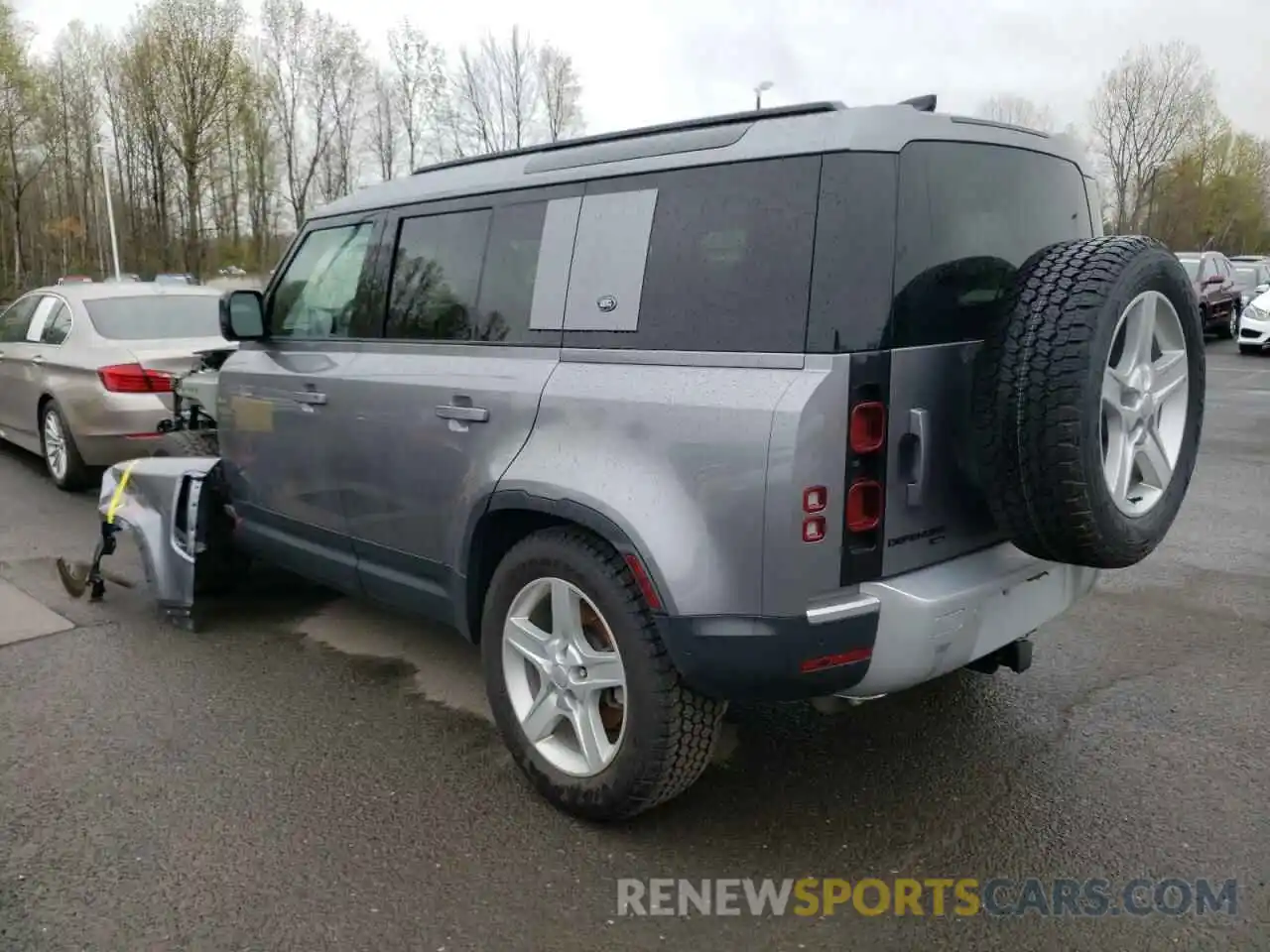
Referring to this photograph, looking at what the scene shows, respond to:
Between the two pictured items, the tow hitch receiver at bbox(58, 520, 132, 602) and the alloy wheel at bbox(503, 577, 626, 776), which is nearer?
the alloy wheel at bbox(503, 577, 626, 776)

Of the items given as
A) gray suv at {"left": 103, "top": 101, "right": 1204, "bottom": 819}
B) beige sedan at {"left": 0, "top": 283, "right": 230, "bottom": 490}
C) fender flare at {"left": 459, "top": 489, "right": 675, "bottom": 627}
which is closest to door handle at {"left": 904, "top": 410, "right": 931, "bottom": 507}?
gray suv at {"left": 103, "top": 101, "right": 1204, "bottom": 819}

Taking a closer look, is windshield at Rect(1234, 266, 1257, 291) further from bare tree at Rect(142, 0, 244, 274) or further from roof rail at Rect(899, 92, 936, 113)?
bare tree at Rect(142, 0, 244, 274)

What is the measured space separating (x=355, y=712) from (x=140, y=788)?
814 mm

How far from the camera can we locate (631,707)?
2816 millimetres

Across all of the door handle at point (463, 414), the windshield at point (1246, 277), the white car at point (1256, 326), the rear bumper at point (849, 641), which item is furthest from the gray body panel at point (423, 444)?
the windshield at point (1246, 277)

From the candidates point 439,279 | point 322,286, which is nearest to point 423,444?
point 439,279

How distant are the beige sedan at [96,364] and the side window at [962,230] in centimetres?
599

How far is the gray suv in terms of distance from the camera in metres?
2.52

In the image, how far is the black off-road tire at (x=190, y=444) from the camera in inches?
208

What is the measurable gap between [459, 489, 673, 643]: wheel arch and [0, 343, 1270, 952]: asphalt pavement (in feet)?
2.04

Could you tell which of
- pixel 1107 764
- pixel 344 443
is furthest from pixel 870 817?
pixel 344 443

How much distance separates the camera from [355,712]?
12.8ft

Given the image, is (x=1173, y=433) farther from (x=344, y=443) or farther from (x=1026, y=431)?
(x=344, y=443)

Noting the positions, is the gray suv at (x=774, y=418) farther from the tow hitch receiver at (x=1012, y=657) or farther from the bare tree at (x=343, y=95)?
the bare tree at (x=343, y=95)
